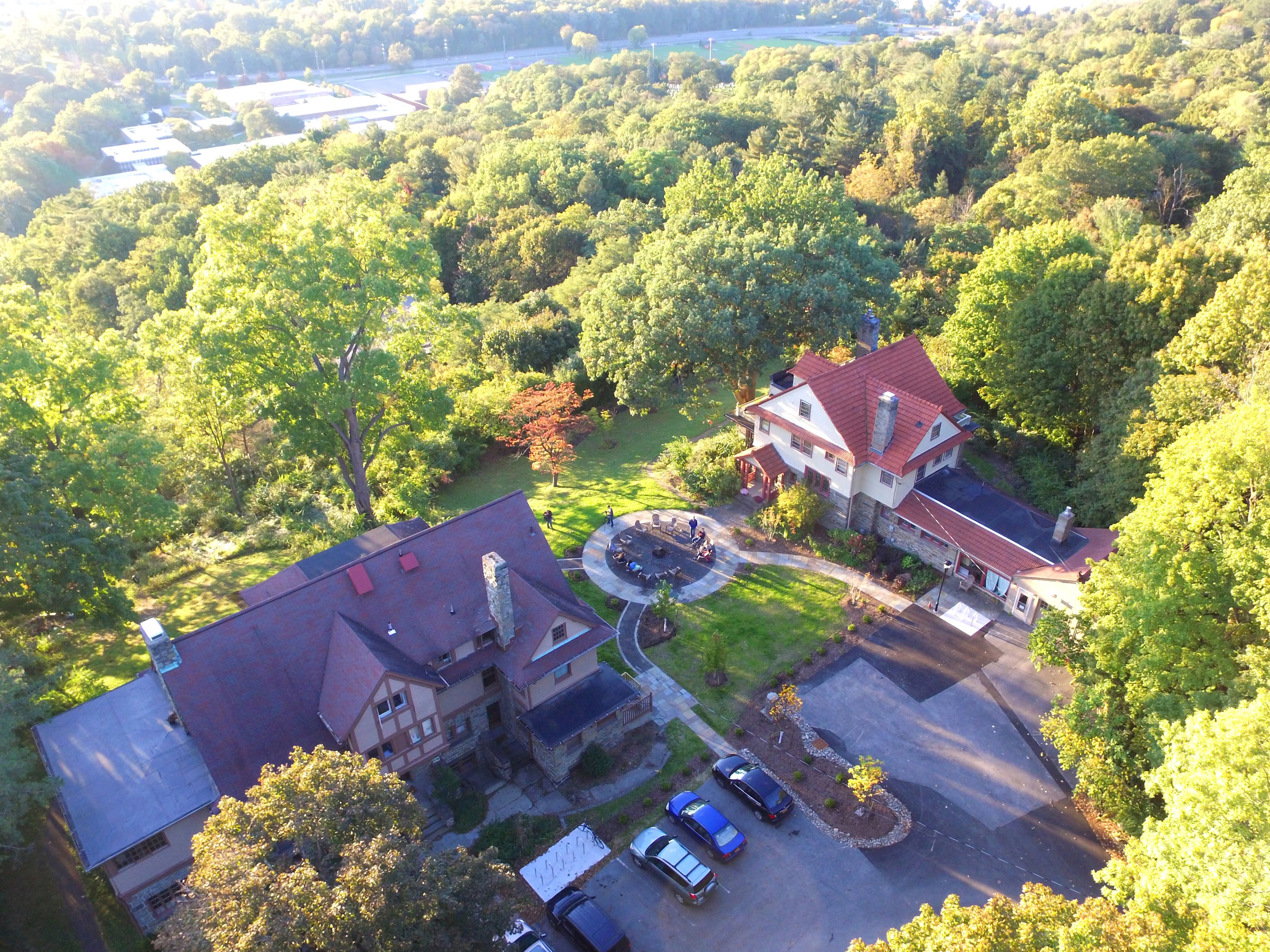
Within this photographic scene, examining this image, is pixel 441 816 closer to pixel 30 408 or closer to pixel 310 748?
pixel 310 748

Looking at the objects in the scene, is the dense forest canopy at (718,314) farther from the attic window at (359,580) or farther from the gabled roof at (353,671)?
the gabled roof at (353,671)

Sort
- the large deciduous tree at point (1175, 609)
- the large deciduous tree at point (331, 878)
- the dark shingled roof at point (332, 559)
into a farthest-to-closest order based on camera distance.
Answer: the dark shingled roof at point (332, 559)
the large deciduous tree at point (1175, 609)
the large deciduous tree at point (331, 878)

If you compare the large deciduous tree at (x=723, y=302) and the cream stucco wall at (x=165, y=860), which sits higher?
the large deciduous tree at (x=723, y=302)

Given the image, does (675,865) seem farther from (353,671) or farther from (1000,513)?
(1000,513)

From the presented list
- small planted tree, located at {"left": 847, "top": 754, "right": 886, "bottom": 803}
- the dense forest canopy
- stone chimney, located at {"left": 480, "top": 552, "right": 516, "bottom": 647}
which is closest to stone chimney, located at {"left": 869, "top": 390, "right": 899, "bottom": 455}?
the dense forest canopy

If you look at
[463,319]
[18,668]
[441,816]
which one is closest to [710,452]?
[463,319]

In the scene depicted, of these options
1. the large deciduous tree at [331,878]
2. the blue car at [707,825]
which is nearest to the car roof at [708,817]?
the blue car at [707,825]

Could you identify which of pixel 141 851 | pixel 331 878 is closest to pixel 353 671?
pixel 141 851
